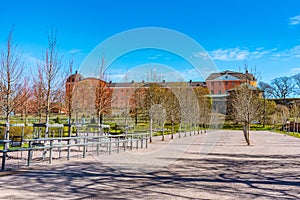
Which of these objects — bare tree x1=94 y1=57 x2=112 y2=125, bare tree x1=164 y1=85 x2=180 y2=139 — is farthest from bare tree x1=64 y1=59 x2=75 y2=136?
bare tree x1=164 y1=85 x2=180 y2=139

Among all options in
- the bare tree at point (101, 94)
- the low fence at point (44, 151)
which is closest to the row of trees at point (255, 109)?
Answer: the low fence at point (44, 151)

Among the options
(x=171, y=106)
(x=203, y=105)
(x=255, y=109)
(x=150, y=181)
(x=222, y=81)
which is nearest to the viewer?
(x=150, y=181)

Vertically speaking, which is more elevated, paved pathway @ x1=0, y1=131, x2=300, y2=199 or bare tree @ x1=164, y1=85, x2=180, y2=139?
bare tree @ x1=164, y1=85, x2=180, y2=139

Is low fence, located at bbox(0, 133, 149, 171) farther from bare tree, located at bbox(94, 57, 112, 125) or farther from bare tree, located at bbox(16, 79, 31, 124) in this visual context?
bare tree, located at bbox(94, 57, 112, 125)

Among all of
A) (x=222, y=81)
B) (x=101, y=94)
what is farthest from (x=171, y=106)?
(x=222, y=81)

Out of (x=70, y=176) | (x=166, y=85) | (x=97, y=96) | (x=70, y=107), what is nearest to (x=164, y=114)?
(x=166, y=85)

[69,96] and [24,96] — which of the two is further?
[69,96]

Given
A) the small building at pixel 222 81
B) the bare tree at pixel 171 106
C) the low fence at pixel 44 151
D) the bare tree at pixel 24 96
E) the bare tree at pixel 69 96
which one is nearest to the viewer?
the low fence at pixel 44 151

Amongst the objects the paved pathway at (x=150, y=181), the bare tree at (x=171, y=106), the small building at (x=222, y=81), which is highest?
the small building at (x=222, y=81)

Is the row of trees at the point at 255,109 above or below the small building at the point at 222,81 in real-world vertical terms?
below

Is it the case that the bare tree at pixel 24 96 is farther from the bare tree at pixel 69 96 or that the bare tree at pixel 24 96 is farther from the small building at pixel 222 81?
the small building at pixel 222 81

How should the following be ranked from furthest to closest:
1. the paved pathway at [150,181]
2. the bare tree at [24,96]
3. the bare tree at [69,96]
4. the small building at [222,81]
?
the small building at [222,81] → the bare tree at [69,96] → the bare tree at [24,96] → the paved pathway at [150,181]

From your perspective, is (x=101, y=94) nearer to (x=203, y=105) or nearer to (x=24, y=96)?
(x=24, y=96)

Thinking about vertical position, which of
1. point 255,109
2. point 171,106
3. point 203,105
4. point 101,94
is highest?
point 101,94
